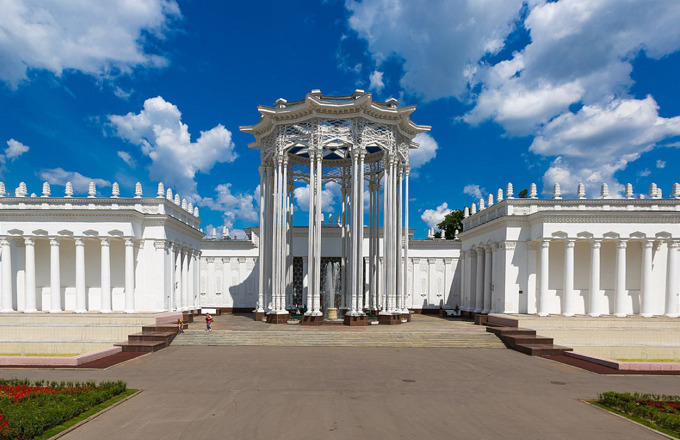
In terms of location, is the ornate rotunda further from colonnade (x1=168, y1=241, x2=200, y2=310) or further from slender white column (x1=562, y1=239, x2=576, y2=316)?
slender white column (x1=562, y1=239, x2=576, y2=316)

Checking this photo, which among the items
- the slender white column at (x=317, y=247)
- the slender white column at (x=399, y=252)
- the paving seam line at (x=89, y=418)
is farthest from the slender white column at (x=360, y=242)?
the paving seam line at (x=89, y=418)

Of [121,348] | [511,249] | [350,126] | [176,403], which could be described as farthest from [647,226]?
[121,348]

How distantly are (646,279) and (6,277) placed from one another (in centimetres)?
4857

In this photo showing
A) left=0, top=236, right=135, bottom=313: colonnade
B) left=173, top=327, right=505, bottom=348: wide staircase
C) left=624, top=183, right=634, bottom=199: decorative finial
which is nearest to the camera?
left=173, top=327, right=505, bottom=348: wide staircase

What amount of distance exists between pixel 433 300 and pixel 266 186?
77.6ft

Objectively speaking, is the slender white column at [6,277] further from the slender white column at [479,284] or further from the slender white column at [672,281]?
the slender white column at [672,281]

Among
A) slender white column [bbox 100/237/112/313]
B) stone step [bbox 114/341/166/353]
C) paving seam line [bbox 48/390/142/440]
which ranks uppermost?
slender white column [bbox 100/237/112/313]

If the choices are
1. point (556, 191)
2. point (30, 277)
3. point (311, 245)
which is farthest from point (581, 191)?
point (30, 277)

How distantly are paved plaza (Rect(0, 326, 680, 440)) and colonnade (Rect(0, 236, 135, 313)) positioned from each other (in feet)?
41.3

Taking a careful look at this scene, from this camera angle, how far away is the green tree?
71.9 metres

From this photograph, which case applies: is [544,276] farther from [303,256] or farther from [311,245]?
[303,256]

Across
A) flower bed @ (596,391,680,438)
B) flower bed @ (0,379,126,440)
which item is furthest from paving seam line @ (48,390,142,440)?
flower bed @ (596,391,680,438)

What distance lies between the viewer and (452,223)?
72.7 meters

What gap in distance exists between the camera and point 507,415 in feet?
43.9
